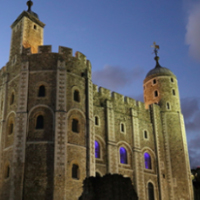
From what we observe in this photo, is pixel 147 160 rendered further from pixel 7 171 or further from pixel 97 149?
pixel 7 171

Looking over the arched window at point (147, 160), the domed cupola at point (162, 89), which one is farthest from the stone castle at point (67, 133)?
the domed cupola at point (162, 89)

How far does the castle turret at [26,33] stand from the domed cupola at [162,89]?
580 inches

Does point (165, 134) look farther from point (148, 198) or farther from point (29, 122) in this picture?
point (29, 122)

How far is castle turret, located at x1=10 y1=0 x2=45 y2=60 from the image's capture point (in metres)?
26.8

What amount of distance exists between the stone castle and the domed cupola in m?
1.99

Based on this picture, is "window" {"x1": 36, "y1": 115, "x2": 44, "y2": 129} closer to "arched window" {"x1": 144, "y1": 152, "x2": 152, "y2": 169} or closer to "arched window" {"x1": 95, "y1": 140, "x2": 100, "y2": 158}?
"arched window" {"x1": 95, "y1": 140, "x2": 100, "y2": 158}

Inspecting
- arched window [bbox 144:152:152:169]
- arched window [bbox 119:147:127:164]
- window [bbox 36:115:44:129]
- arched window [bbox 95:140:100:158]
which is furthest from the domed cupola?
window [bbox 36:115:44:129]

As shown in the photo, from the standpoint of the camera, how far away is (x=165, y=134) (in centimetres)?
3444

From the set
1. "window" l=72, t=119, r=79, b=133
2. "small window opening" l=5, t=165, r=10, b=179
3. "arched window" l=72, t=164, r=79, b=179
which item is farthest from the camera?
"window" l=72, t=119, r=79, b=133

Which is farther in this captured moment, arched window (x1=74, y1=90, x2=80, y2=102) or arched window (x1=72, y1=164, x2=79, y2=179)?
arched window (x1=74, y1=90, x2=80, y2=102)

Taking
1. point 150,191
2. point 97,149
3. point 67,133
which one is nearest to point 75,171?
point 67,133

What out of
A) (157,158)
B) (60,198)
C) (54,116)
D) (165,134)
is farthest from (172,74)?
(60,198)

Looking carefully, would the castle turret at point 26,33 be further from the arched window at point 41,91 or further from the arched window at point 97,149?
the arched window at point 97,149

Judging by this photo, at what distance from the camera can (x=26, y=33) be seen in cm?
2720
